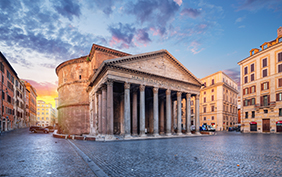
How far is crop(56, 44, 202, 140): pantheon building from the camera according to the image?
2181 cm

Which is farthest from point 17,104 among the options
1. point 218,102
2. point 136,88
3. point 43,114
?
point 43,114

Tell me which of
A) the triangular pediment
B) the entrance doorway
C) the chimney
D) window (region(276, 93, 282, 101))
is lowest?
the entrance doorway

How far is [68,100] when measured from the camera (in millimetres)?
37250

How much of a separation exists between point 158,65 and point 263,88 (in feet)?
79.6

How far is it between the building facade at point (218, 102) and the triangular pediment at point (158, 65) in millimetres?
23213

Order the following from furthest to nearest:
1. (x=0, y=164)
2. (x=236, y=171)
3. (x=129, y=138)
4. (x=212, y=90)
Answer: (x=212, y=90) < (x=129, y=138) < (x=0, y=164) < (x=236, y=171)

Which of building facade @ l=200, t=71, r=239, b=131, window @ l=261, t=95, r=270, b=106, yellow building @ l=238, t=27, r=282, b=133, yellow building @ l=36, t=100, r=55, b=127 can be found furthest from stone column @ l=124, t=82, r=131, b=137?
yellow building @ l=36, t=100, r=55, b=127

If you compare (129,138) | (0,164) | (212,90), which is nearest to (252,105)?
(212,90)

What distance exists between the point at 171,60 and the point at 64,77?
24646 millimetres

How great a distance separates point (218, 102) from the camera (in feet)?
165

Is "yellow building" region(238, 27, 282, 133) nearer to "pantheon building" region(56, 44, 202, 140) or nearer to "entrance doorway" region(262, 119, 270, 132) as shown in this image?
"entrance doorway" region(262, 119, 270, 132)

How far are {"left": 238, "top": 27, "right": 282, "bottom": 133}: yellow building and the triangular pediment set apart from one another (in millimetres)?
15333

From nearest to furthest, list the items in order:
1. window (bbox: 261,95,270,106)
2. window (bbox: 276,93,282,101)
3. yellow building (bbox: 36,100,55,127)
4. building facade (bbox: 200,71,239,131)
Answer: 1. window (bbox: 276,93,282,101)
2. window (bbox: 261,95,270,106)
3. building facade (bbox: 200,71,239,131)
4. yellow building (bbox: 36,100,55,127)

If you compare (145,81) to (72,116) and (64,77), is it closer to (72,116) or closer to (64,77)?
(72,116)
